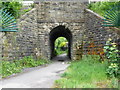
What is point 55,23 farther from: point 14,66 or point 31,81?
point 31,81

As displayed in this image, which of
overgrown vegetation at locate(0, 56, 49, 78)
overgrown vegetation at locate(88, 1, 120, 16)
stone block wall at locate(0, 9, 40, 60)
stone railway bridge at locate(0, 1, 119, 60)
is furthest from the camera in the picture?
overgrown vegetation at locate(88, 1, 120, 16)

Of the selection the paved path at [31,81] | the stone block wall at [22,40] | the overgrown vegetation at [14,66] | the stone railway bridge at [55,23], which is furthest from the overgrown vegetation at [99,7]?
the paved path at [31,81]

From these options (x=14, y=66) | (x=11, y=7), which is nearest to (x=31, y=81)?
(x=14, y=66)

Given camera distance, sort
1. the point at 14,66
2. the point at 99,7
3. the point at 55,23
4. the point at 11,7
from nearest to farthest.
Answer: the point at 14,66 < the point at 11,7 < the point at 55,23 < the point at 99,7

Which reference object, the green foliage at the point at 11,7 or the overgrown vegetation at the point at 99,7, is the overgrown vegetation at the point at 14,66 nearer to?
the green foliage at the point at 11,7

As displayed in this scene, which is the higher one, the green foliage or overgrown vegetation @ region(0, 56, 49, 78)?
the green foliage

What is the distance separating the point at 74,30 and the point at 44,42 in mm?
2558

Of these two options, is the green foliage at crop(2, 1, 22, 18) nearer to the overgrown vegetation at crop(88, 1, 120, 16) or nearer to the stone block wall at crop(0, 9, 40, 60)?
the stone block wall at crop(0, 9, 40, 60)

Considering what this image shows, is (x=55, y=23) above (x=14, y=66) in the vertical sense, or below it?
above

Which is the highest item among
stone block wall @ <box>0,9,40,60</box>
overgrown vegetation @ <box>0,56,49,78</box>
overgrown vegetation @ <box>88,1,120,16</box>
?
overgrown vegetation @ <box>88,1,120,16</box>

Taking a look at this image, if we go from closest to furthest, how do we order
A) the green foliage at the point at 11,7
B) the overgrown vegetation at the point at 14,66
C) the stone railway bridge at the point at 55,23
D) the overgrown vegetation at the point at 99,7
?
1. the overgrown vegetation at the point at 14,66
2. the green foliage at the point at 11,7
3. the stone railway bridge at the point at 55,23
4. the overgrown vegetation at the point at 99,7

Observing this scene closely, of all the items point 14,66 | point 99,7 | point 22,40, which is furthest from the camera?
point 99,7

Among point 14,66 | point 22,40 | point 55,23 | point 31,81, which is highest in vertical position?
point 55,23

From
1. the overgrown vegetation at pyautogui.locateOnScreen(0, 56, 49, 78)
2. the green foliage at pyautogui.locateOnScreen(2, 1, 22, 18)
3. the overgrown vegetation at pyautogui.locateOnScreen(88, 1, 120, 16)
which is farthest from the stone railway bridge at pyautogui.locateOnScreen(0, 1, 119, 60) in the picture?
the overgrown vegetation at pyautogui.locateOnScreen(0, 56, 49, 78)
